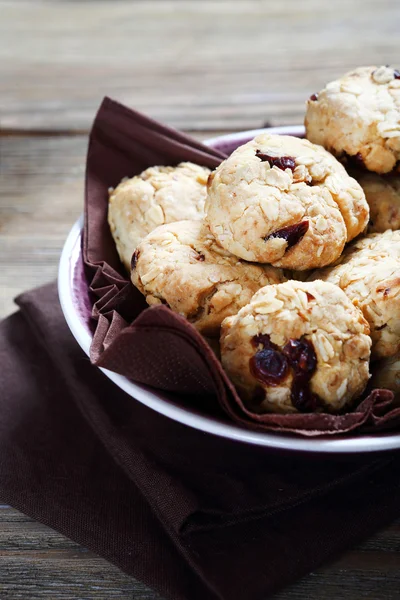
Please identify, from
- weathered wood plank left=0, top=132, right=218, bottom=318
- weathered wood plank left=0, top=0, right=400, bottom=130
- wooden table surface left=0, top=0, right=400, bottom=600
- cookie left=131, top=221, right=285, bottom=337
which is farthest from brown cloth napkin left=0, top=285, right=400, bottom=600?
weathered wood plank left=0, top=0, right=400, bottom=130

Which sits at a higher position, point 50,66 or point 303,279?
point 303,279

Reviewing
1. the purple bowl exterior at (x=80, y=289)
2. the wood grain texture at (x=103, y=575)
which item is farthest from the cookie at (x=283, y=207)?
the wood grain texture at (x=103, y=575)

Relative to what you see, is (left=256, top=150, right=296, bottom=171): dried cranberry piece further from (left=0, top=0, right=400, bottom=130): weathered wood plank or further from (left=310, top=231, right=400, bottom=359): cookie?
(left=0, top=0, right=400, bottom=130): weathered wood plank

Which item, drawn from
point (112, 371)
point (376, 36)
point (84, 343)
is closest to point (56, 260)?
point (84, 343)

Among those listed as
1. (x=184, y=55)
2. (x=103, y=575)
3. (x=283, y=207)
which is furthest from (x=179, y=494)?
(x=184, y=55)

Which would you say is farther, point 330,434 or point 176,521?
point 176,521

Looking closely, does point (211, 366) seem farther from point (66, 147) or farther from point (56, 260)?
point (66, 147)

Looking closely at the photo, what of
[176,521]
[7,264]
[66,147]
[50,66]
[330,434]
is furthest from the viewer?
[50,66]
